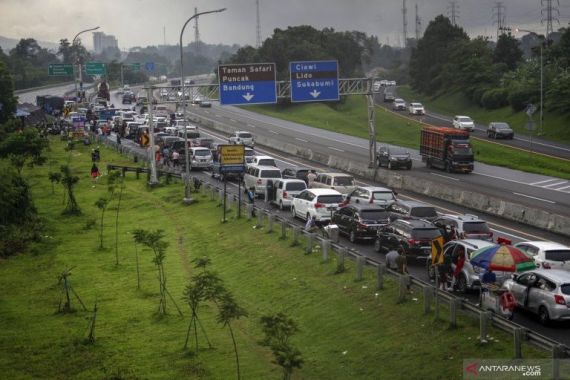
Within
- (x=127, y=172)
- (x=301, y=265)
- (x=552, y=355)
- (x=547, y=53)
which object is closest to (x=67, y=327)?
(x=301, y=265)

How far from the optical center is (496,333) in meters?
18.4

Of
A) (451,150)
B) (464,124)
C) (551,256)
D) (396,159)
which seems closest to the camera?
(551,256)

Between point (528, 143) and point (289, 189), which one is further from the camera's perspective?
point (528, 143)

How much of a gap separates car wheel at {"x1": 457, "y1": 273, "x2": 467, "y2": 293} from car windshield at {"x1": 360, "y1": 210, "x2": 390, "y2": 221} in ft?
26.9

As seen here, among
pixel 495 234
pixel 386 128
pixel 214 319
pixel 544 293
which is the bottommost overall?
pixel 214 319

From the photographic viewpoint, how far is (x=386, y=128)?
95188 millimetres

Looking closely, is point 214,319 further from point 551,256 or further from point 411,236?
point 551,256

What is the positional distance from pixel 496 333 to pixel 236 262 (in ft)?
54.7

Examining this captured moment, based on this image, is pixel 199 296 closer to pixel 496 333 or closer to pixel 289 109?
pixel 496 333

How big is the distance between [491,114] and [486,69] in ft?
42.7

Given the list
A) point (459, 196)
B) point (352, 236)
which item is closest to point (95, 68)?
point (459, 196)

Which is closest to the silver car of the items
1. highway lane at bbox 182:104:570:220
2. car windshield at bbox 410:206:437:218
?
car windshield at bbox 410:206:437:218

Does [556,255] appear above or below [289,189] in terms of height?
above

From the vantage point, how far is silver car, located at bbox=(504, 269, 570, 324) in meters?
19.6
